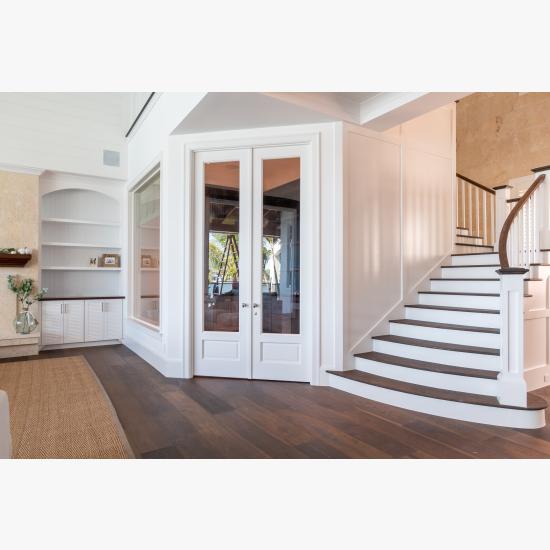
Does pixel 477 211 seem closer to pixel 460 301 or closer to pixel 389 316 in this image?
pixel 460 301

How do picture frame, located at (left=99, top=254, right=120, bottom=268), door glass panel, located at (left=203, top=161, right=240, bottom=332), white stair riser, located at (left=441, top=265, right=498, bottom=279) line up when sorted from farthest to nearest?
1. picture frame, located at (left=99, top=254, right=120, bottom=268)
2. white stair riser, located at (left=441, top=265, right=498, bottom=279)
3. door glass panel, located at (left=203, top=161, right=240, bottom=332)

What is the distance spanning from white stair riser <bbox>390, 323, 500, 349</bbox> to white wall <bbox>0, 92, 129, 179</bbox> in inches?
195

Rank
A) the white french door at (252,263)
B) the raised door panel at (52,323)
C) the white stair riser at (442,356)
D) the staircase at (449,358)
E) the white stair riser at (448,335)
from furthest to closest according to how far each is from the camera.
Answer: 1. the raised door panel at (52,323)
2. the white french door at (252,263)
3. the white stair riser at (448,335)
4. the white stair riser at (442,356)
5. the staircase at (449,358)

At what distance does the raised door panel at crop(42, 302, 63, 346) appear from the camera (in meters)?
5.75

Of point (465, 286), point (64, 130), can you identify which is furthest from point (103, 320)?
point (465, 286)

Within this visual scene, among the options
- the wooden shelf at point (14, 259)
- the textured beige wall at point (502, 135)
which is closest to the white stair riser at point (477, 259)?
the textured beige wall at point (502, 135)

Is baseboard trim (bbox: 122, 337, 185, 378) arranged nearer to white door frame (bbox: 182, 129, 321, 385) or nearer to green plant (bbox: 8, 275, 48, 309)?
white door frame (bbox: 182, 129, 321, 385)

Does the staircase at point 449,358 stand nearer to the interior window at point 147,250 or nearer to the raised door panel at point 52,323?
the interior window at point 147,250

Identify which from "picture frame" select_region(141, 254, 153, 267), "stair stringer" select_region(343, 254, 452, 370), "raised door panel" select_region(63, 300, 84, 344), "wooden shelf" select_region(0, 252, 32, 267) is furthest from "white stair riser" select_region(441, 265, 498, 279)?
"wooden shelf" select_region(0, 252, 32, 267)

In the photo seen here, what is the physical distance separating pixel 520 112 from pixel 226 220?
20.1 feet

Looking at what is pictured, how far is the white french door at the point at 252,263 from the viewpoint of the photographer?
4.15 metres

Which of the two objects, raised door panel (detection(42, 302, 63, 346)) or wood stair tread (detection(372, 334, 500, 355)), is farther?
raised door panel (detection(42, 302, 63, 346))

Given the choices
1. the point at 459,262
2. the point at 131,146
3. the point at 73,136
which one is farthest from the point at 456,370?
the point at 73,136

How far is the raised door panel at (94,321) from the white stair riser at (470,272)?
5261mm
